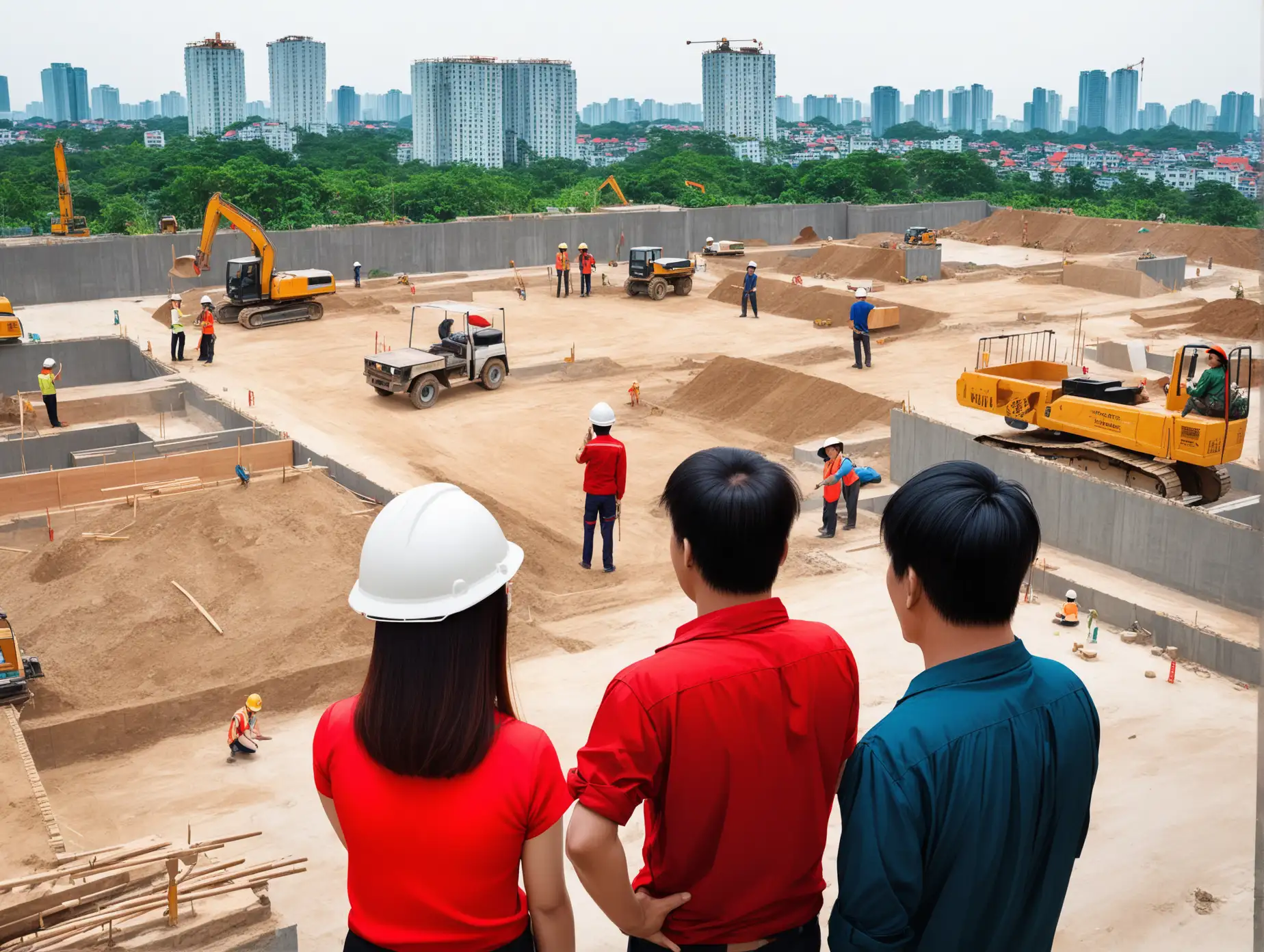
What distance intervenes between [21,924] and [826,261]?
31.7m

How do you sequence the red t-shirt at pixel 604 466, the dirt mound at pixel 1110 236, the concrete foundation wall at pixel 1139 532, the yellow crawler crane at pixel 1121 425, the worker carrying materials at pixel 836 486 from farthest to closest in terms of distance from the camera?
the dirt mound at pixel 1110 236 → the worker carrying materials at pixel 836 486 → the yellow crawler crane at pixel 1121 425 → the red t-shirt at pixel 604 466 → the concrete foundation wall at pixel 1139 532

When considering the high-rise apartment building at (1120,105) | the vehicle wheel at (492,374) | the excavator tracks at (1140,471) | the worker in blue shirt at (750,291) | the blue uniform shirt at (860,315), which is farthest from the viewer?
the high-rise apartment building at (1120,105)

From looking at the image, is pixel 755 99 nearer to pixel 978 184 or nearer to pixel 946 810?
pixel 978 184

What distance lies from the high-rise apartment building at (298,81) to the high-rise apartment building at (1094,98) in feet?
340

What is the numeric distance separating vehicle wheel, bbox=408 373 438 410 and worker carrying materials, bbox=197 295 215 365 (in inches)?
170

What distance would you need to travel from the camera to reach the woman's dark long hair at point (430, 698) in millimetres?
2348

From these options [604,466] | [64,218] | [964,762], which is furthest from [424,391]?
[64,218]

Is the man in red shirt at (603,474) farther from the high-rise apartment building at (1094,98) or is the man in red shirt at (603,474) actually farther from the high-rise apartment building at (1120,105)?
the high-rise apartment building at (1094,98)

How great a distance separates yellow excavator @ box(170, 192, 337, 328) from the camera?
82.0 feet

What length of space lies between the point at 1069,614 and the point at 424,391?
37.3ft

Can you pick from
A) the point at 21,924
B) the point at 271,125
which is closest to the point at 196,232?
the point at 21,924

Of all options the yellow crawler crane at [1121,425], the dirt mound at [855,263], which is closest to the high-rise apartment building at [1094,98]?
the dirt mound at [855,263]

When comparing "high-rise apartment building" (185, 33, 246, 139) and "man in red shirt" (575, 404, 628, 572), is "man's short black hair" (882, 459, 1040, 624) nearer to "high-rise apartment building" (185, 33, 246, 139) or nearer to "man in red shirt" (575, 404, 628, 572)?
"man in red shirt" (575, 404, 628, 572)

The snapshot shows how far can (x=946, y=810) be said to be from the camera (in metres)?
2.30
